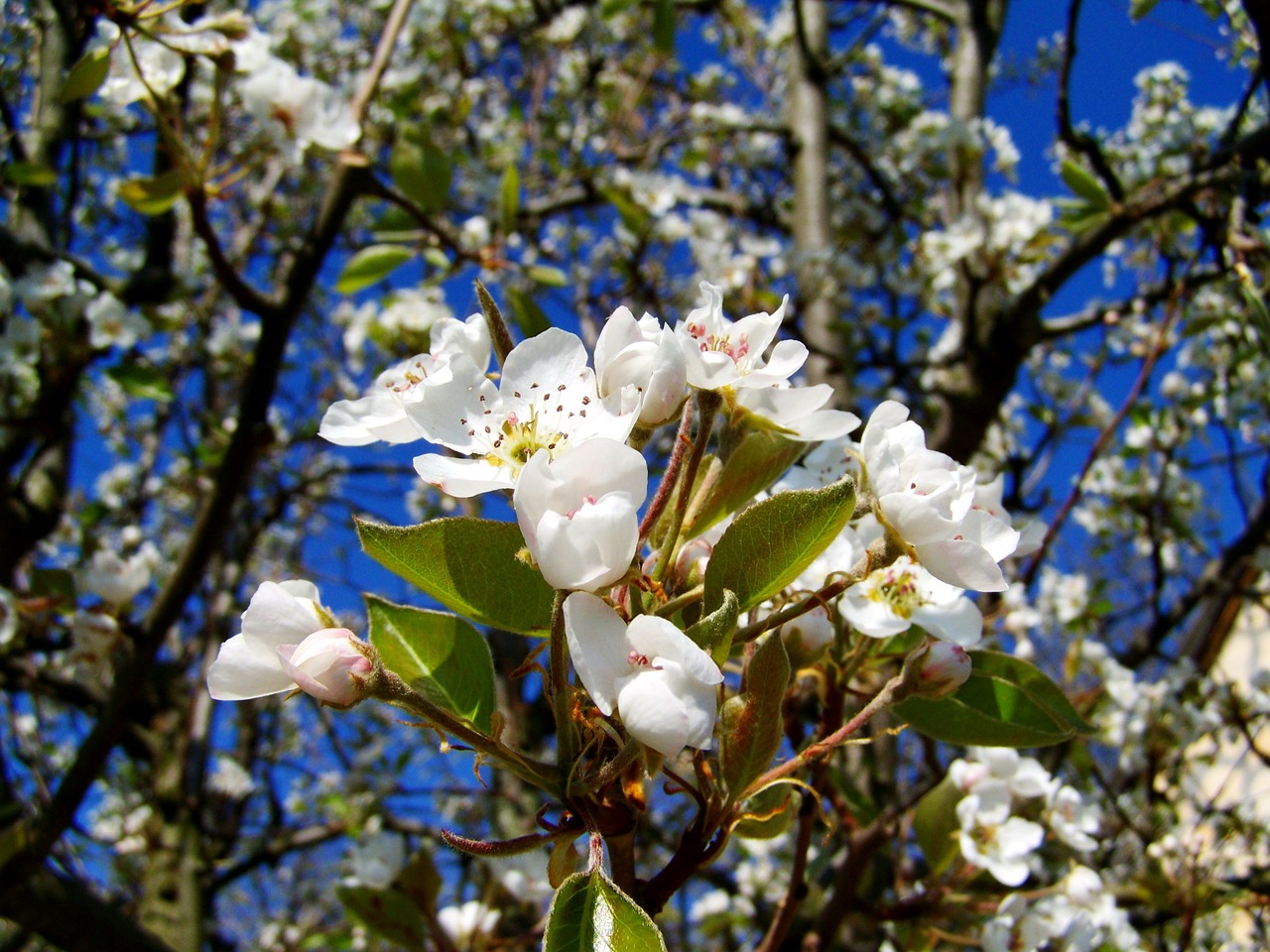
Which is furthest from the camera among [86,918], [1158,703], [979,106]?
[979,106]

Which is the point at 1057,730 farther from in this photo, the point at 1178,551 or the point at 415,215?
the point at 1178,551

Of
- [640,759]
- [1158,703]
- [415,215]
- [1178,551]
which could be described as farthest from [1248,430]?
[640,759]

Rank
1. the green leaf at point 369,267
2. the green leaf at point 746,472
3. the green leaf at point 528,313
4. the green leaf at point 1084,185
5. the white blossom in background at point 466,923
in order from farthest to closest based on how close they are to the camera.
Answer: the green leaf at point 369,267
the green leaf at point 1084,185
the green leaf at point 528,313
the white blossom in background at point 466,923
the green leaf at point 746,472

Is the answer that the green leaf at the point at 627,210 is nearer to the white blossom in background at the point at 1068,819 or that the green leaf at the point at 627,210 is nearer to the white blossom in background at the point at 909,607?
the white blossom in background at the point at 1068,819

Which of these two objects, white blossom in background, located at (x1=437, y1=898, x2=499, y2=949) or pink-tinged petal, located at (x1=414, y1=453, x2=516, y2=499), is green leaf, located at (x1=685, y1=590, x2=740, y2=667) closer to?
pink-tinged petal, located at (x1=414, y1=453, x2=516, y2=499)

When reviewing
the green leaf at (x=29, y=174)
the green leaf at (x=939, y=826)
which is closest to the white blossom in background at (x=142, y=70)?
the green leaf at (x=29, y=174)

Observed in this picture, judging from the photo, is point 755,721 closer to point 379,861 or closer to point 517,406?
point 517,406
